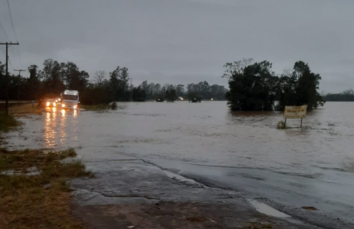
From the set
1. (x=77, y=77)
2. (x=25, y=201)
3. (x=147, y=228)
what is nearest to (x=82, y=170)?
(x=25, y=201)

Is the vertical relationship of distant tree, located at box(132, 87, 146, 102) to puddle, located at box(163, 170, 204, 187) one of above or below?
above

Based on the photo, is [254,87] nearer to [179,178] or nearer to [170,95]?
[179,178]

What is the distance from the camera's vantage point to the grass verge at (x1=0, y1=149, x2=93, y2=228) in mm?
5824

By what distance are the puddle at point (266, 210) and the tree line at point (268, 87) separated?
226 ft

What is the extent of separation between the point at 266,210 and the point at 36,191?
4.36m

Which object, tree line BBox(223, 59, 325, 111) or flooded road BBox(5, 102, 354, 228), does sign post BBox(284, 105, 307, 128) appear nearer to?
flooded road BBox(5, 102, 354, 228)

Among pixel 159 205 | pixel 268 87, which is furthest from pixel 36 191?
pixel 268 87

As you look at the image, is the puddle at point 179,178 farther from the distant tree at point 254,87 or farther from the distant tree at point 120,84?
the distant tree at point 120,84

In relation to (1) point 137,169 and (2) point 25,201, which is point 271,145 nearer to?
(1) point 137,169

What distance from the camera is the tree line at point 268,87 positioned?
7488 centimetres

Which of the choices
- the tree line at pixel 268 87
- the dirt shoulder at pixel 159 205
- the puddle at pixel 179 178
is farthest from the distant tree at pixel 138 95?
the dirt shoulder at pixel 159 205

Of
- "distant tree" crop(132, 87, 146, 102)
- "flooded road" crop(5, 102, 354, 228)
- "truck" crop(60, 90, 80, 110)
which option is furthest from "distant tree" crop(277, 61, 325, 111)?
"distant tree" crop(132, 87, 146, 102)

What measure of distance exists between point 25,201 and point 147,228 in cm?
255

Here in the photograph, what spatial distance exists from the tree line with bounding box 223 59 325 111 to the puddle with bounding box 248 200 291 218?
226 ft
